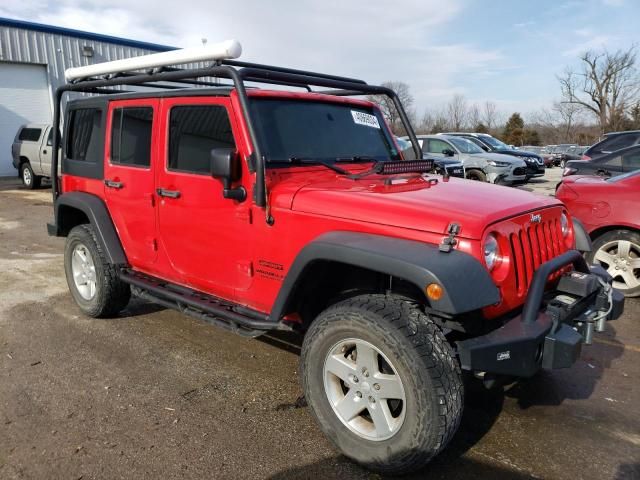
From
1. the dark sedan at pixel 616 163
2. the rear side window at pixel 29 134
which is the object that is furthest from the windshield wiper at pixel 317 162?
the rear side window at pixel 29 134

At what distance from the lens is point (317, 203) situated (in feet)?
9.86

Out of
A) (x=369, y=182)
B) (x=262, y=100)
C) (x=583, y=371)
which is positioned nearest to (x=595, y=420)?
(x=583, y=371)

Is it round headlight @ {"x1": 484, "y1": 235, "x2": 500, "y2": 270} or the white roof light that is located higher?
the white roof light

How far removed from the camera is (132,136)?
4254 mm

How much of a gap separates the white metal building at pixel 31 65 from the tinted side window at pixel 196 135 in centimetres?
1824

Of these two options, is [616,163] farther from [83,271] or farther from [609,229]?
[83,271]

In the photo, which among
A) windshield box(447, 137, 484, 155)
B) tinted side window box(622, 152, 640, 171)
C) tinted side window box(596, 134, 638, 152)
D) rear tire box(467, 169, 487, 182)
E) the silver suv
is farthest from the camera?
windshield box(447, 137, 484, 155)

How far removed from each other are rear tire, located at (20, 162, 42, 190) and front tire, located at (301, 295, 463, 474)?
52.5ft

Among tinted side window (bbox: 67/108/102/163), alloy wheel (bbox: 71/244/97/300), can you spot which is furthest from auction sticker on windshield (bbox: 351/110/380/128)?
alloy wheel (bbox: 71/244/97/300)

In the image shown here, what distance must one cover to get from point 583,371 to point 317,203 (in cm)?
254

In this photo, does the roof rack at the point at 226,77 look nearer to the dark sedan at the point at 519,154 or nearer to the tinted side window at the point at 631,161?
the tinted side window at the point at 631,161

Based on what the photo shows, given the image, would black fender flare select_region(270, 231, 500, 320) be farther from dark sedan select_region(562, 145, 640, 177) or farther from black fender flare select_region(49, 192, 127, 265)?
dark sedan select_region(562, 145, 640, 177)

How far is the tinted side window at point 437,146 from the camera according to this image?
15406 millimetres

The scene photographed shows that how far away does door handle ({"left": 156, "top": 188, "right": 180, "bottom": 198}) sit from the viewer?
3.79 meters
